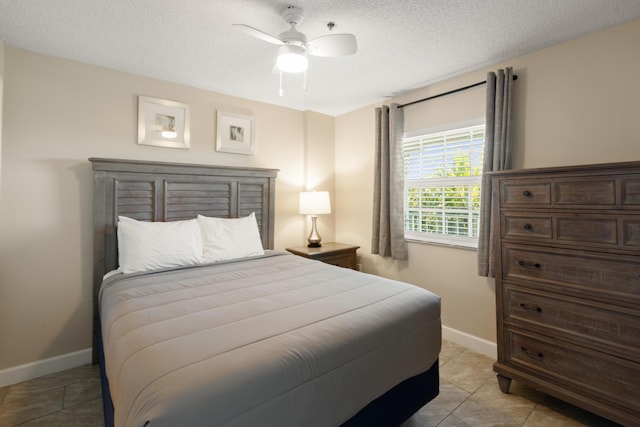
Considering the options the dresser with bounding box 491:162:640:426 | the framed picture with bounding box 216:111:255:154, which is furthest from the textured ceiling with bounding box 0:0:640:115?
the dresser with bounding box 491:162:640:426

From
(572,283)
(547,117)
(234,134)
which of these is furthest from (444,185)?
(234,134)

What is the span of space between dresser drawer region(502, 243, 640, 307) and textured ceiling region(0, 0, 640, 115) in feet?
4.87

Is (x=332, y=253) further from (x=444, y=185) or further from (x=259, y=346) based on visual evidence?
(x=259, y=346)

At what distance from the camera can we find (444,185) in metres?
Answer: 3.06

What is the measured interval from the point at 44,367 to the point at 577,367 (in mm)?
3735

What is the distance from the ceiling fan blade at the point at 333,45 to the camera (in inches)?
70.9

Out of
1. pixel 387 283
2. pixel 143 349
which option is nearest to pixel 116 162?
pixel 143 349

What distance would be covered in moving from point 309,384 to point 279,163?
287 centimetres

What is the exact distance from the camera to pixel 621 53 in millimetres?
2020

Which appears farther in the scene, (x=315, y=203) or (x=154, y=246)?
(x=315, y=203)

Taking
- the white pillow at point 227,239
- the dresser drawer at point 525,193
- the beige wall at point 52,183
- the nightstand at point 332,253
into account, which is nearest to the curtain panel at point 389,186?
the nightstand at point 332,253

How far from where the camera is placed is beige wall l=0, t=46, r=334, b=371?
2291 mm

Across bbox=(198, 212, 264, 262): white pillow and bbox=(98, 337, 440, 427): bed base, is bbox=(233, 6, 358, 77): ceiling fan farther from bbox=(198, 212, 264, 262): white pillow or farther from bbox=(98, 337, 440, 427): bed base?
bbox=(98, 337, 440, 427): bed base

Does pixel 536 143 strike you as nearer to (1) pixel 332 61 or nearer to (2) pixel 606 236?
(2) pixel 606 236
